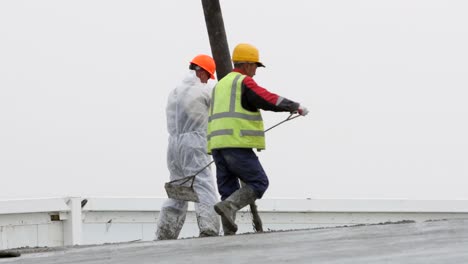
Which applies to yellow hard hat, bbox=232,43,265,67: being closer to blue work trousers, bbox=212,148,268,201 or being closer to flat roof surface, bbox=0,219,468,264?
blue work trousers, bbox=212,148,268,201

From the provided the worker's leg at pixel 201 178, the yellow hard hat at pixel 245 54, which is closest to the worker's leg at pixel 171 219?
the worker's leg at pixel 201 178

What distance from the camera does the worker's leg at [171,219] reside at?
13.9 m

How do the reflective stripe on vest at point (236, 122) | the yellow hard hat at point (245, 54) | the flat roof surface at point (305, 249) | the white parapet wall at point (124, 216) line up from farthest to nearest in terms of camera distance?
the white parapet wall at point (124, 216) → the yellow hard hat at point (245, 54) → the reflective stripe on vest at point (236, 122) → the flat roof surface at point (305, 249)

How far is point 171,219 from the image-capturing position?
13875 mm

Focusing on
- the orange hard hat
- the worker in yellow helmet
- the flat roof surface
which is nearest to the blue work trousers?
the worker in yellow helmet

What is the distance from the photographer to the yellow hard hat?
12383mm

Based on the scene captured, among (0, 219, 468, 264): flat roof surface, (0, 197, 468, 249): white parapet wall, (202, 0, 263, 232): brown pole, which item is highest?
(202, 0, 263, 232): brown pole

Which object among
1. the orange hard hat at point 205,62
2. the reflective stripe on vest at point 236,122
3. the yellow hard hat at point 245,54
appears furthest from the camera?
the orange hard hat at point 205,62

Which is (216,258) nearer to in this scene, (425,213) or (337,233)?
(337,233)

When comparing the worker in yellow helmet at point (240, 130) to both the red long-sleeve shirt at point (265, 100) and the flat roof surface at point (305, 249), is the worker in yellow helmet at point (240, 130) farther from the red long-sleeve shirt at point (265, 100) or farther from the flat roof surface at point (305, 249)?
the flat roof surface at point (305, 249)

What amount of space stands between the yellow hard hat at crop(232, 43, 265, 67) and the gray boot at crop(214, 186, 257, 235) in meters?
1.20

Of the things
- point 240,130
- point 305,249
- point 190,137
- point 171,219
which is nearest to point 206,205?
point 171,219

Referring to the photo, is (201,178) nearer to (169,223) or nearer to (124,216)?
(169,223)

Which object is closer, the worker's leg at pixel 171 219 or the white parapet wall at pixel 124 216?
the worker's leg at pixel 171 219
